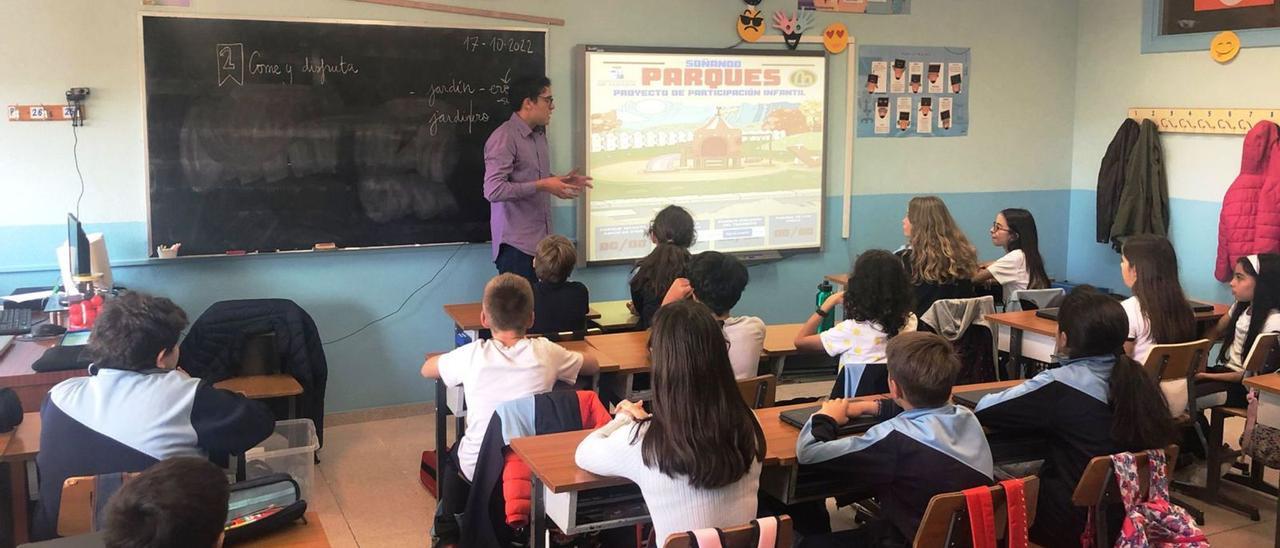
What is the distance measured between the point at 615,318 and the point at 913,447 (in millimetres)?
2378

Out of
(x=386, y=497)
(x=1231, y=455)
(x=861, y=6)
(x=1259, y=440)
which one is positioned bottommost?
(x=386, y=497)

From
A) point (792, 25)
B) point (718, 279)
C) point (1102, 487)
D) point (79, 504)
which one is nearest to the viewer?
point (79, 504)

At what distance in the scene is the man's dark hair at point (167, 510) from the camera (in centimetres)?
174

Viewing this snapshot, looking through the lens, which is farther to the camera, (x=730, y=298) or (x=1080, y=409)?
(x=730, y=298)

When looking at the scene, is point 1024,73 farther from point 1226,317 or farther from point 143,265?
point 143,265

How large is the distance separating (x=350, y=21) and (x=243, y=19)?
0.48 meters

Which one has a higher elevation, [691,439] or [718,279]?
[718,279]

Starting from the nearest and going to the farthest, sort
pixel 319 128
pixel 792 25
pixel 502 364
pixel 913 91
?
pixel 502 364, pixel 319 128, pixel 792 25, pixel 913 91

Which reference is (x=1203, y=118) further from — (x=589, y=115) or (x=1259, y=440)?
(x=589, y=115)

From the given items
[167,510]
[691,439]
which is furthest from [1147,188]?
[167,510]

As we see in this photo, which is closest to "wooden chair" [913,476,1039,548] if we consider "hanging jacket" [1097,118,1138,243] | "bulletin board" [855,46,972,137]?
"bulletin board" [855,46,972,137]

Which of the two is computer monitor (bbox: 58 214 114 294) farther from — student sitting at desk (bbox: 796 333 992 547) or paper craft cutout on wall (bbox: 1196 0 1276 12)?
paper craft cutout on wall (bbox: 1196 0 1276 12)

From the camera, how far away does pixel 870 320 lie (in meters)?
3.60

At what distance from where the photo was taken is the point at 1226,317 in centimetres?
470
